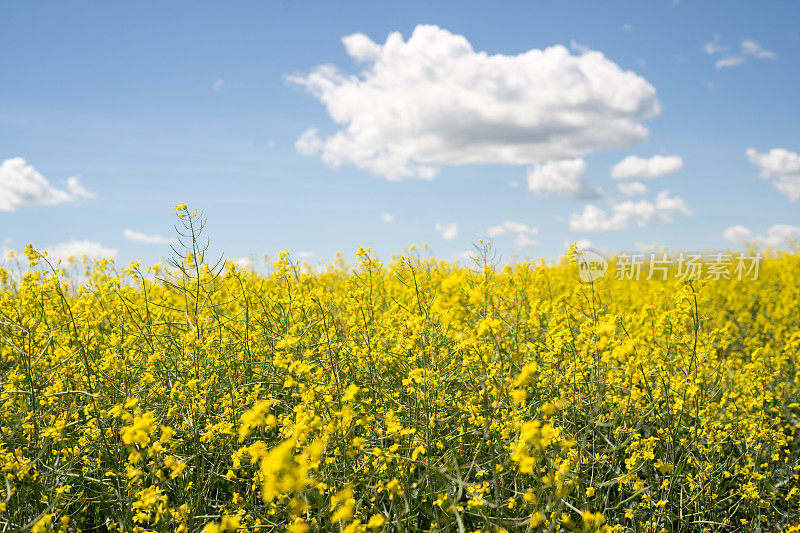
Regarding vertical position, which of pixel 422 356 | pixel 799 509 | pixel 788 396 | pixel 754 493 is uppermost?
pixel 422 356

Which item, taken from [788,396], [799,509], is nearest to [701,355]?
[799,509]

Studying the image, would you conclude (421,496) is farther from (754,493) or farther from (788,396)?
(788,396)

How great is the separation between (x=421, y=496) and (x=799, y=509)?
273 cm

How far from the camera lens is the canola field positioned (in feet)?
8.38

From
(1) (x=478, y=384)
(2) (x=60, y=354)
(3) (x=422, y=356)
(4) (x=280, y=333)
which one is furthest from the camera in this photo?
(4) (x=280, y=333)

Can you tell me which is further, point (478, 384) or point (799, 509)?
point (799, 509)

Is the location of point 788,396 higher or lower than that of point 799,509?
higher

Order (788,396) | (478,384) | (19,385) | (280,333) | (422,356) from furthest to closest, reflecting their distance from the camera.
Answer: (788,396) → (280,333) → (19,385) → (478,384) → (422,356)

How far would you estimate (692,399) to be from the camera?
369cm

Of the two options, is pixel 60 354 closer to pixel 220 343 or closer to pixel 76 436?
pixel 76 436

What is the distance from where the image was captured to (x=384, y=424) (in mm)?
3377

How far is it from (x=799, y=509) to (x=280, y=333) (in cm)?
369

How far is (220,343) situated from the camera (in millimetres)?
3541

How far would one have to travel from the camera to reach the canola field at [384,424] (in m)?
2.55
